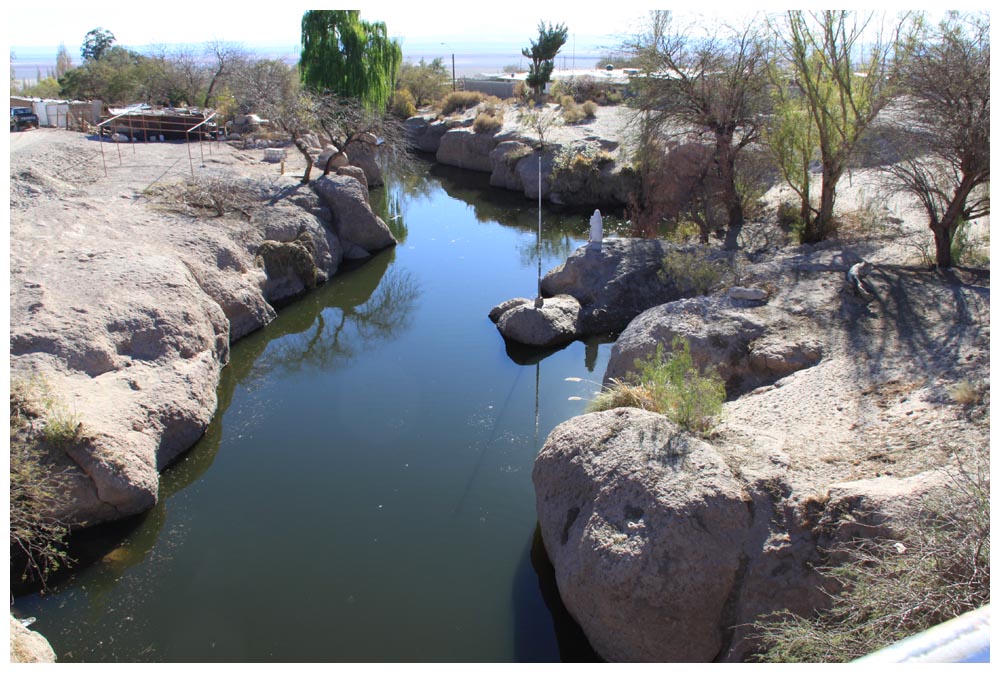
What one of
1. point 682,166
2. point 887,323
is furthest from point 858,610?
point 682,166

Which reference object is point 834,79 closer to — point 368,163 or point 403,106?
point 368,163

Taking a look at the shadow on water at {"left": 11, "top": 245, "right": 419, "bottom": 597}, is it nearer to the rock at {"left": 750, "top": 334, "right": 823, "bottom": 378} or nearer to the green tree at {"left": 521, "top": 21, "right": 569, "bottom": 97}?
the rock at {"left": 750, "top": 334, "right": 823, "bottom": 378}

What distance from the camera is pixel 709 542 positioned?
A: 21.9 feet

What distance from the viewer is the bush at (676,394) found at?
316 inches

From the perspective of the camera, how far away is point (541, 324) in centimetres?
1488

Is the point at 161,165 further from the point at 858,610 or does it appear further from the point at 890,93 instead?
the point at 858,610

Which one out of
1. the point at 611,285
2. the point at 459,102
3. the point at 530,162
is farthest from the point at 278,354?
the point at 459,102

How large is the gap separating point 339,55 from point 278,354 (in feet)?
63.1

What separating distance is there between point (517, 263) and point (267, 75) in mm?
19069

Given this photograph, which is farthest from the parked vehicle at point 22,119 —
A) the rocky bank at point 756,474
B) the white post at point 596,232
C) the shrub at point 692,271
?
the rocky bank at point 756,474

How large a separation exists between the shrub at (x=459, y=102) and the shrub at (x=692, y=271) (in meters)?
27.5

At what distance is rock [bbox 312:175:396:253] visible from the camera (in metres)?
21.1

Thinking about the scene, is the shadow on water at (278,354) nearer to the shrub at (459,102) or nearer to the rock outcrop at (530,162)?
the rock outcrop at (530,162)

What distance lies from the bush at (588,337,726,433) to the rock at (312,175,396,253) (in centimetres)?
1262
